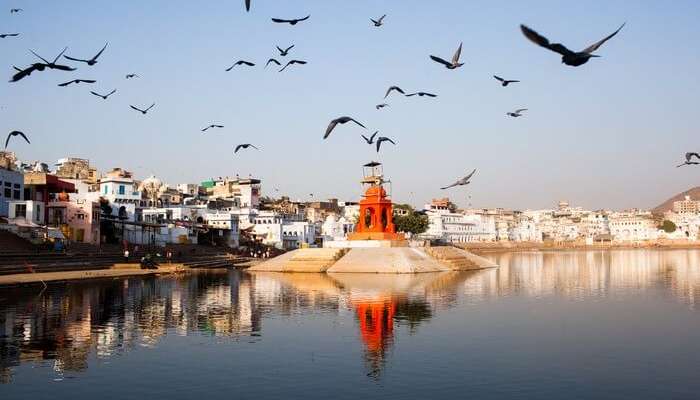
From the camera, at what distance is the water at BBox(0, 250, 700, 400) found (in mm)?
17781

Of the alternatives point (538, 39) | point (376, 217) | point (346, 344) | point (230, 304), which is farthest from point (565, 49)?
point (376, 217)

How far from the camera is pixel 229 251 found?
285 feet

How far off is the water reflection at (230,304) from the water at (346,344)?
0.13 m

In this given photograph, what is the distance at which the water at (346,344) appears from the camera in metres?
17.8

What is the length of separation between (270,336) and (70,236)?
44.3 metres

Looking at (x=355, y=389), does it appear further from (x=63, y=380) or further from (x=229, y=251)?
(x=229, y=251)

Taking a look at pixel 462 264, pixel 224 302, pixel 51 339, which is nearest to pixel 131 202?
pixel 462 264

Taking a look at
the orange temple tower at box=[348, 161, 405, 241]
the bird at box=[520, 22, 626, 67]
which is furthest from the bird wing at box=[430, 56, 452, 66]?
the orange temple tower at box=[348, 161, 405, 241]

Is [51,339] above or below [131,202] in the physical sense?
below

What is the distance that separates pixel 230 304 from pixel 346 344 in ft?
45.0

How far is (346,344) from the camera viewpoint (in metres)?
24.1

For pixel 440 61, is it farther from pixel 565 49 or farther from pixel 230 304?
pixel 230 304

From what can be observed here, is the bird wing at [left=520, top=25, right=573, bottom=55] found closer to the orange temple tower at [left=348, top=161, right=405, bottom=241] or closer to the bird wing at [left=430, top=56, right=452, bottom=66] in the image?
the bird wing at [left=430, top=56, right=452, bottom=66]

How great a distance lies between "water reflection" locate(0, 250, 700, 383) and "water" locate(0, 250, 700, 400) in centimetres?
13
